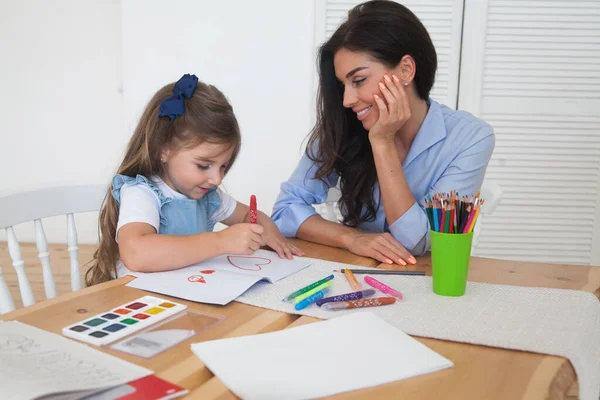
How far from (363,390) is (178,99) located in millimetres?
875

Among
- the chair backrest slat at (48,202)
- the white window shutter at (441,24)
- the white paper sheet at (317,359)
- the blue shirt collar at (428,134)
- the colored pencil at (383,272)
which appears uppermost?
the white window shutter at (441,24)

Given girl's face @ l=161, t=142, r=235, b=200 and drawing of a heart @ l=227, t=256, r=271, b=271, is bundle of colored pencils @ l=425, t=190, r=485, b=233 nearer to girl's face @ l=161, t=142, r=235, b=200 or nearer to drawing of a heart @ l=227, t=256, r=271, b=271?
drawing of a heart @ l=227, t=256, r=271, b=271

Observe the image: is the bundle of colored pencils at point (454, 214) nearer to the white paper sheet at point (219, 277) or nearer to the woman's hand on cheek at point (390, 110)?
the white paper sheet at point (219, 277)

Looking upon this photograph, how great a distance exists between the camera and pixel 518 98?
2.79 m

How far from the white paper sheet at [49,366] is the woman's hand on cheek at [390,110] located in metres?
0.89

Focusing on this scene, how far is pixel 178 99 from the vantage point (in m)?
1.39

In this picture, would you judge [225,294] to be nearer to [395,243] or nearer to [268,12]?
[395,243]

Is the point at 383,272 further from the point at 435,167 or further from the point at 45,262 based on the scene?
the point at 45,262

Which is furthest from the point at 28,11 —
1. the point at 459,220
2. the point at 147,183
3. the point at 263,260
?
the point at 459,220

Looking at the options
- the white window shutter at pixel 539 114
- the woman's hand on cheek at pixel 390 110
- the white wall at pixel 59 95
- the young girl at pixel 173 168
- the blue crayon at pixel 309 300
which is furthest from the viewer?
the white wall at pixel 59 95

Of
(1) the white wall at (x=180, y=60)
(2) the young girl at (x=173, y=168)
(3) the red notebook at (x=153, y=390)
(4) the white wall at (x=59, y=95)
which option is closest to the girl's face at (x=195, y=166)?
(2) the young girl at (x=173, y=168)

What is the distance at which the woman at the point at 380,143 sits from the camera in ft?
4.72

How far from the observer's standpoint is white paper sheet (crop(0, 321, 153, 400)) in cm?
68

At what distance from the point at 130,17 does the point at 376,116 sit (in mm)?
1962
